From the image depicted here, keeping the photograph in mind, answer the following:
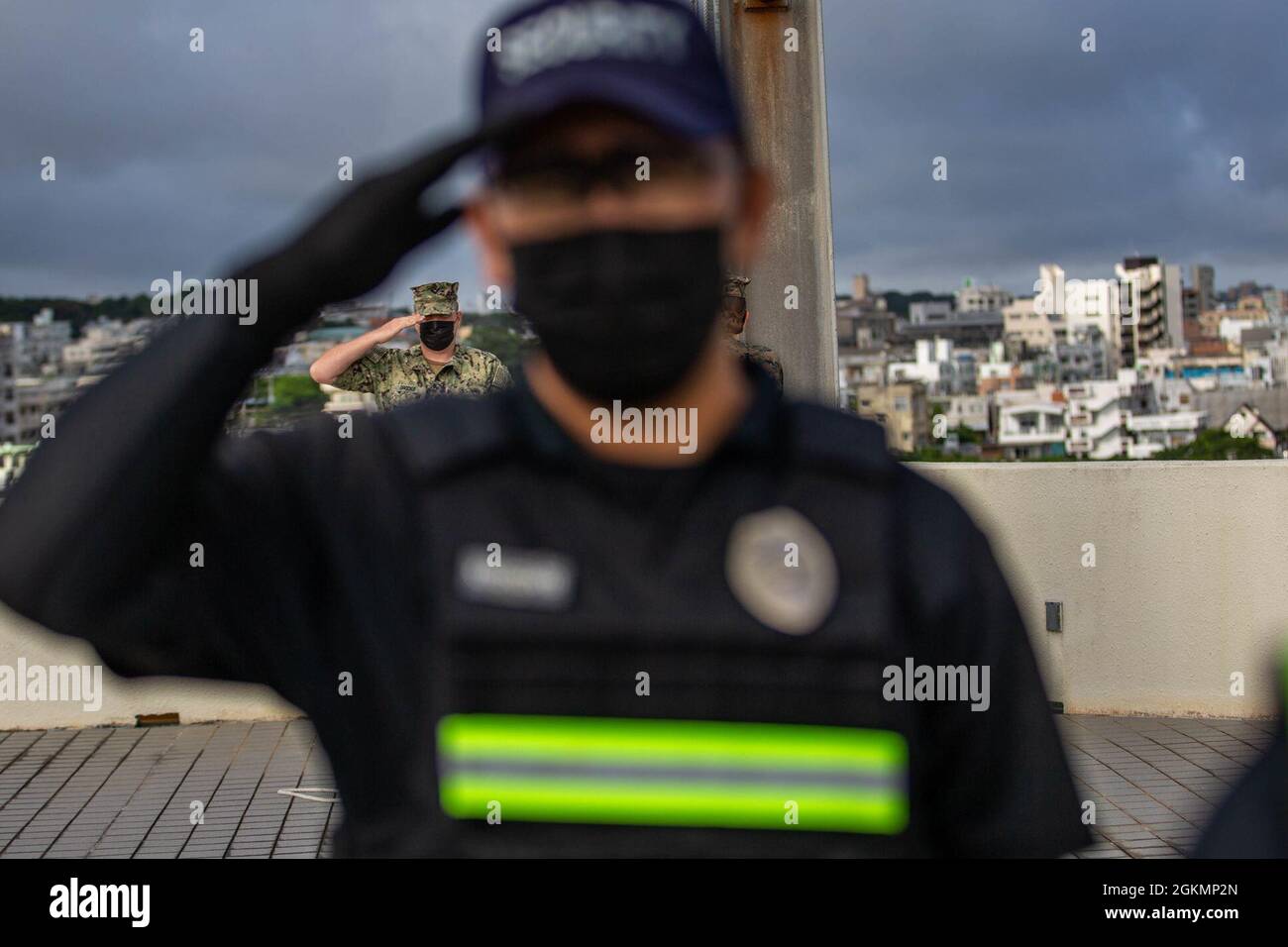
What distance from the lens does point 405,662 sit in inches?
42.7

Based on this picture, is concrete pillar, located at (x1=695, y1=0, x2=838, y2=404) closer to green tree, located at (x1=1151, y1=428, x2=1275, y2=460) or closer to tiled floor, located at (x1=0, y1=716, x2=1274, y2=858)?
tiled floor, located at (x1=0, y1=716, x2=1274, y2=858)

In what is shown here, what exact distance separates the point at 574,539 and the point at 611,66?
356 millimetres

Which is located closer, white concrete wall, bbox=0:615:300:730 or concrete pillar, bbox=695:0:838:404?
concrete pillar, bbox=695:0:838:404

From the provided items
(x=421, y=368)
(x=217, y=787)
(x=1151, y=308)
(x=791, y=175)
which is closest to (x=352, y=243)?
(x=421, y=368)

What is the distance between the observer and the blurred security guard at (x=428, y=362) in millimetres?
5930

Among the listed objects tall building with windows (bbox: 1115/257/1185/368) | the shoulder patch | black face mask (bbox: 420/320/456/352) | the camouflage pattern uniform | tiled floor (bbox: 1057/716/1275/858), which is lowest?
tiled floor (bbox: 1057/716/1275/858)

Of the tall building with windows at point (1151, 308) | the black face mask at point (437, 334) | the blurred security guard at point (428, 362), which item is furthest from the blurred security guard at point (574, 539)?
the tall building with windows at point (1151, 308)

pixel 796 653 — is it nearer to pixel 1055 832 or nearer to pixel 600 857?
pixel 600 857

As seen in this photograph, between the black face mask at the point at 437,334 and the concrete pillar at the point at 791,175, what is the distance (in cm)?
138

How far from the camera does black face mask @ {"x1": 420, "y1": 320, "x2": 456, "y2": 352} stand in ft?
20.4

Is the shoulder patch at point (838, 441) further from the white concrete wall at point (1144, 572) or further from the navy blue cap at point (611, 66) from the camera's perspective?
the white concrete wall at point (1144, 572)

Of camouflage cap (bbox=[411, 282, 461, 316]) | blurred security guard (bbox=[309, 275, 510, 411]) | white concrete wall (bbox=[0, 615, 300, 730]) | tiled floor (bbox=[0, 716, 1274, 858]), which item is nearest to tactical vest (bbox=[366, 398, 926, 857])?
tiled floor (bbox=[0, 716, 1274, 858])

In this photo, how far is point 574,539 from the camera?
1.07 m

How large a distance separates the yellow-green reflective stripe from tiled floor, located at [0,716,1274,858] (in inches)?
147
